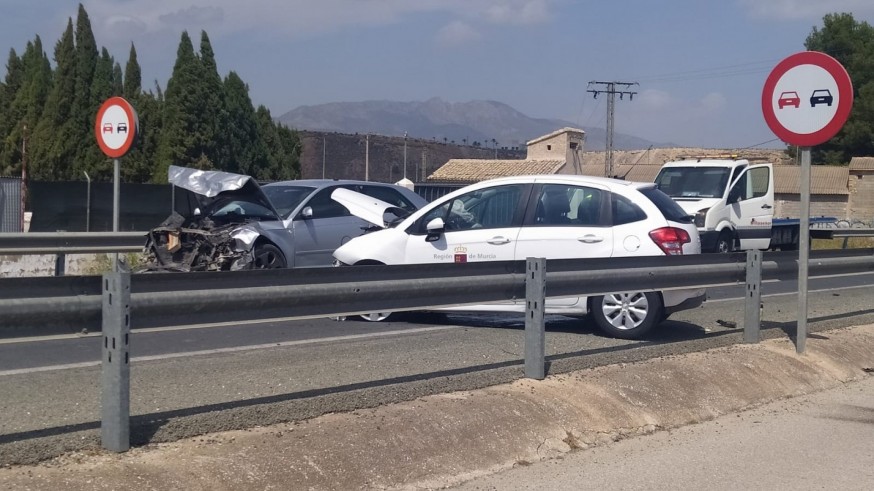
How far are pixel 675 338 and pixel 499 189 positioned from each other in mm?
2398

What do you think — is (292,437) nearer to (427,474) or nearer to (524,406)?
(427,474)

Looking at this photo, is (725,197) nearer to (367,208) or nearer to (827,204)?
(367,208)

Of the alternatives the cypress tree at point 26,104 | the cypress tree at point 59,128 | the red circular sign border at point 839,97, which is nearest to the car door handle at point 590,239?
the red circular sign border at point 839,97

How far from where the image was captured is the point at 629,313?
382 inches

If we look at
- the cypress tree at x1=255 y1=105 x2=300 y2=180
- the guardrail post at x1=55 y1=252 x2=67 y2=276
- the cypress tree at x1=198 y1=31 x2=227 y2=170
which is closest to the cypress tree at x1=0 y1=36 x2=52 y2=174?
the cypress tree at x1=198 y1=31 x2=227 y2=170

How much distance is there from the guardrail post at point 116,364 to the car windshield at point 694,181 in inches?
704

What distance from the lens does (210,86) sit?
37156 millimetres

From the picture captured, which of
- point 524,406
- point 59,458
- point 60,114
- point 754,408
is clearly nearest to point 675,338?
point 754,408

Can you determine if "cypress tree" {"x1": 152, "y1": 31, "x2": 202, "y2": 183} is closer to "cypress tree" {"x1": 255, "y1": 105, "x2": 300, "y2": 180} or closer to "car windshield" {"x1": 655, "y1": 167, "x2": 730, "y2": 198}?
"cypress tree" {"x1": 255, "y1": 105, "x2": 300, "y2": 180}

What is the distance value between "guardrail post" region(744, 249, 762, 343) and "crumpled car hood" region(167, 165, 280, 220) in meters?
7.01

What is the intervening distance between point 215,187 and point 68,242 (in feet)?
11.4

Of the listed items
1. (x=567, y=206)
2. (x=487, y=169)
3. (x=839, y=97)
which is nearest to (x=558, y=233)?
(x=567, y=206)

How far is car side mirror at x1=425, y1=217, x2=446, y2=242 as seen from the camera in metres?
10.5

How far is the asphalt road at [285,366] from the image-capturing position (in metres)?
5.59
